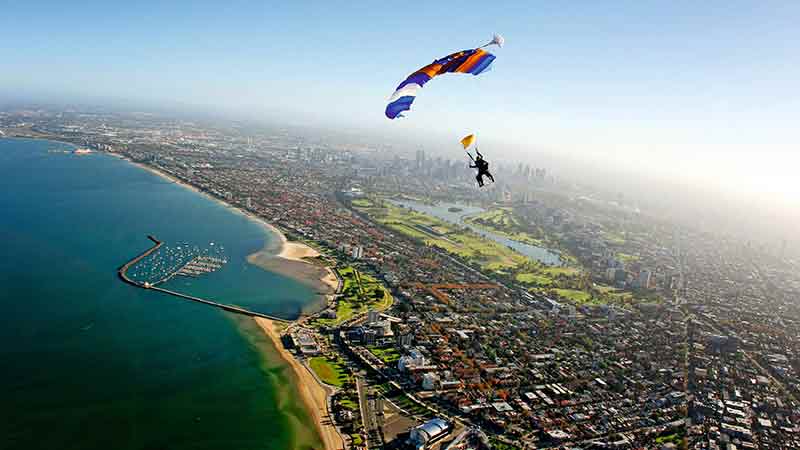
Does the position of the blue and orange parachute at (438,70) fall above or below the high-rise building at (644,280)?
above

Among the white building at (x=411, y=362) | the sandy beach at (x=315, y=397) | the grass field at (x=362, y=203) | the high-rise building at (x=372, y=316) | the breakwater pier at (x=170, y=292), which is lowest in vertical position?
the sandy beach at (x=315, y=397)

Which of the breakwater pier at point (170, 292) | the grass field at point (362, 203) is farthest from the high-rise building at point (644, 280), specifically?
the grass field at point (362, 203)

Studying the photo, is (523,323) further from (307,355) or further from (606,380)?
(307,355)

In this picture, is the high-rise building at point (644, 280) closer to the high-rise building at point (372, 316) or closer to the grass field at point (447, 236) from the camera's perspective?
the grass field at point (447, 236)

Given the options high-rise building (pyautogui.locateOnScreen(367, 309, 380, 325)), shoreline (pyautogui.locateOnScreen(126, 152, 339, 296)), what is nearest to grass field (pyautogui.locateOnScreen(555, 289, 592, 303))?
high-rise building (pyautogui.locateOnScreen(367, 309, 380, 325))


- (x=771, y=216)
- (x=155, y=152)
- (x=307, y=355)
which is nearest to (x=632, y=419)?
(x=307, y=355)

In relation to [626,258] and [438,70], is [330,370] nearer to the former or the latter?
[438,70]

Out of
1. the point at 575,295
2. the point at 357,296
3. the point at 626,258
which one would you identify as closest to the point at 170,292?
the point at 357,296
